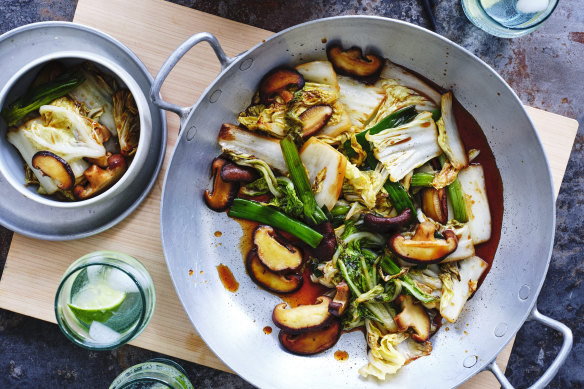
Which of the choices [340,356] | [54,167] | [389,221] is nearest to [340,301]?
[340,356]

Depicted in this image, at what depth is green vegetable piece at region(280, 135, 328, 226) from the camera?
221 centimetres

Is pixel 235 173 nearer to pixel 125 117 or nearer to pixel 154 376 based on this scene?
pixel 125 117

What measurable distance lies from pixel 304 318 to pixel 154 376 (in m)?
0.79

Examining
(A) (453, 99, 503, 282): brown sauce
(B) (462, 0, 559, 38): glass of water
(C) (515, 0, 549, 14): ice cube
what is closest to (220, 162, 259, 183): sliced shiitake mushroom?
(A) (453, 99, 503, 282): brown sauce

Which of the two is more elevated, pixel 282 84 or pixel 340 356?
pixel 282 84

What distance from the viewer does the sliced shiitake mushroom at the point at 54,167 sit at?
2.05 metres

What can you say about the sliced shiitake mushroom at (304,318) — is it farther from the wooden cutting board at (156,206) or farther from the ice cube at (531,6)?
the ice cube at (531,6)

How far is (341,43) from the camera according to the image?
2.24m

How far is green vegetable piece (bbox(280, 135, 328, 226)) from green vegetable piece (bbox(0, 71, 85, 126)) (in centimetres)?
98

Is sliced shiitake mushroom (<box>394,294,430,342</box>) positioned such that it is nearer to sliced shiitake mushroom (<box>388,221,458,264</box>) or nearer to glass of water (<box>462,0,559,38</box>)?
sliced shiitake mushroom (<box>388,221,458,264</box>)

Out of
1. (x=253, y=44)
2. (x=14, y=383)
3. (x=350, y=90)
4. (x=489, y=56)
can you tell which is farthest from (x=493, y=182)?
(x=14, y=383)

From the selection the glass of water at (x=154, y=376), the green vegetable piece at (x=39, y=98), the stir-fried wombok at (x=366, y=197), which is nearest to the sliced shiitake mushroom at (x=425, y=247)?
the stir-fried wombok at (x=366, y=197)

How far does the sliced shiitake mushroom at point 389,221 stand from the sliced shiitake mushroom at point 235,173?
1.93 ft

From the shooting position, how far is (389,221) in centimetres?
221
